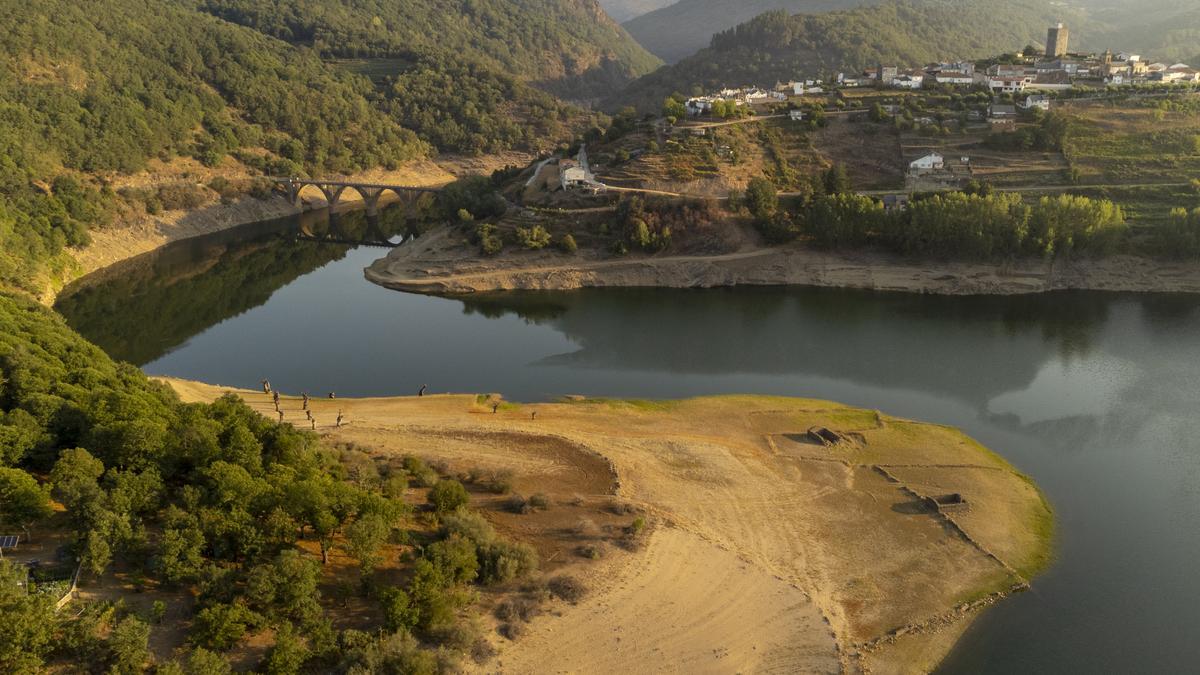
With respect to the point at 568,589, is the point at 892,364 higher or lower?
higher

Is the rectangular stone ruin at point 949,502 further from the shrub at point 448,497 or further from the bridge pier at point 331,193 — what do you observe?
the bridge pier at point 331,193

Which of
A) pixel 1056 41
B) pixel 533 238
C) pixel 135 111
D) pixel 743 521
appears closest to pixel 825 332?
pixel 743 521

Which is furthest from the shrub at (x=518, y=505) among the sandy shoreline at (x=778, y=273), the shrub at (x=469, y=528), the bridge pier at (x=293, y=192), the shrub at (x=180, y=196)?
the bridge pier at (x=293, y=192)

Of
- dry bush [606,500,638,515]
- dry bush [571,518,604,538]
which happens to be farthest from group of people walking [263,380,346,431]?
dry bush [606,500,638,515]

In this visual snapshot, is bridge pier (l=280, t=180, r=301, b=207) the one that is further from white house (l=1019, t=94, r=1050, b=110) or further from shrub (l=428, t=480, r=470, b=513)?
shrub (l=428, t=480, r=470, b=513)

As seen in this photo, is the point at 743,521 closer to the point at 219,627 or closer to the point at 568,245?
the point at 219,627

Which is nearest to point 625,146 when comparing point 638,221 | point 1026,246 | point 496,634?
point 638,221

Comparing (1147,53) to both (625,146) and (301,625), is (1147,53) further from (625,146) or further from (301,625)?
(301,625)
